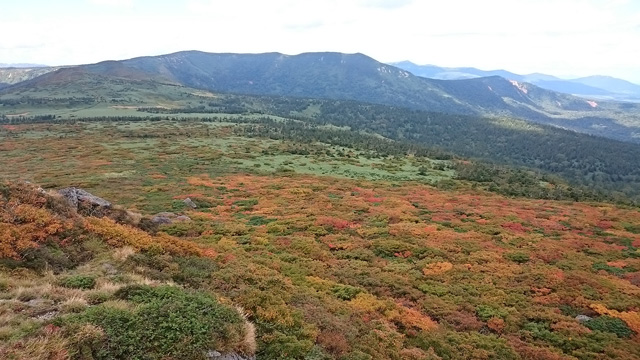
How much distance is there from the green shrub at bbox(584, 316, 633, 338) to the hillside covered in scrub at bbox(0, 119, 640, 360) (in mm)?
101

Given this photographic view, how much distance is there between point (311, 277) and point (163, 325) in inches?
531

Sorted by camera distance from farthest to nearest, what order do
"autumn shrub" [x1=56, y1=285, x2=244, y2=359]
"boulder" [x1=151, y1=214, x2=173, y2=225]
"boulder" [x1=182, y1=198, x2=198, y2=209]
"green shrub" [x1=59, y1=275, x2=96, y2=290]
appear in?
"boulder" [x1=182, y1=198, x2=198, y2=209] → "boulder" [x1=151, y1=214, x2=173, y2=225] → "green shrub" [x1=59, y1=275, x2=96, y2=290] → "autumn shrub" [x1=56, y1=285, x2=244, y2=359]

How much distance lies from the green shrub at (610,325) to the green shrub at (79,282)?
24369 millimetres

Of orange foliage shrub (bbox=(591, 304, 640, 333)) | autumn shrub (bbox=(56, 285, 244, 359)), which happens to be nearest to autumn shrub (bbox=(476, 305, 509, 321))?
orange foliage shrub (bbox=(591, 304, 640, 333))

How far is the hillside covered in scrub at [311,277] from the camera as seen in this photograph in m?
11.8

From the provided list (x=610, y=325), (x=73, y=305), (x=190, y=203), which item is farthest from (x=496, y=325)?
(x=190, y=203)

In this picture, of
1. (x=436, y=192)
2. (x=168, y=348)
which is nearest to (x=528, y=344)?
(x=168, y=348)

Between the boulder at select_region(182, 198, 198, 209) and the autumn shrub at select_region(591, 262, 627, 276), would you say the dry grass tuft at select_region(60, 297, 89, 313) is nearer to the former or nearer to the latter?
the autumn shrub at select_region(591, 262, 627, 276)

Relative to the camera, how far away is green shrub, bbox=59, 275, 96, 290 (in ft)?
47.7

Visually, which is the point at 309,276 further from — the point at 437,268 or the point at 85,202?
the point at 85,202

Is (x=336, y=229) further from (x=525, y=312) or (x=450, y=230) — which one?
(x=525, y=312)

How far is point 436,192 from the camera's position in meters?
63.3

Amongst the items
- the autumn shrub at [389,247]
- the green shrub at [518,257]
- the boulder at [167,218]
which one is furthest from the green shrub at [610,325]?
the boulder at [167,218]

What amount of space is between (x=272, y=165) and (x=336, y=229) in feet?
178
